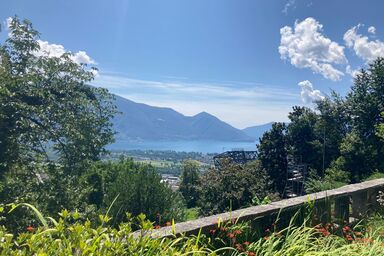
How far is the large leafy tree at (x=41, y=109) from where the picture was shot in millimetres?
9305

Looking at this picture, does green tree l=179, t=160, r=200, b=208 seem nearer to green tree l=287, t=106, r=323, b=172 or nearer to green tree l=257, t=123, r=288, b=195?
green tree l=257, t=123, r=288, b=195

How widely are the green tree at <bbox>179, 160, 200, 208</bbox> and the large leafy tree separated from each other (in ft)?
102

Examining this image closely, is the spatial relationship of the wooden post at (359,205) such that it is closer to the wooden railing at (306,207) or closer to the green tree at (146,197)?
the wooden railing at (306,207)

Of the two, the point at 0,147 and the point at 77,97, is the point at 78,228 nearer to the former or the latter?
the point at 0,147

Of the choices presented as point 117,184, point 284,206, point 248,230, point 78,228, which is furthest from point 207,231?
point 117,184

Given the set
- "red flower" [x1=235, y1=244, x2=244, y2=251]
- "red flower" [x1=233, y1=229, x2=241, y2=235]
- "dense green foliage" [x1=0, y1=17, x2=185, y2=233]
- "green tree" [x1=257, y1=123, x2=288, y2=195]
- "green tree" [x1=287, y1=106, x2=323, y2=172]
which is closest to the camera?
"red flower" [x1=235, y1=244, x2=244, y2=251]

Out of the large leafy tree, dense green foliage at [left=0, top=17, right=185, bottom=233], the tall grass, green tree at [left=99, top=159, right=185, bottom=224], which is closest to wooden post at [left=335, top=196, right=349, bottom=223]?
the tall grass

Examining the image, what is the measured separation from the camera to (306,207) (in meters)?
3.34

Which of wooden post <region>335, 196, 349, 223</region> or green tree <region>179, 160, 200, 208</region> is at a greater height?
wooden post <region>335, 196, 349, 223</region>

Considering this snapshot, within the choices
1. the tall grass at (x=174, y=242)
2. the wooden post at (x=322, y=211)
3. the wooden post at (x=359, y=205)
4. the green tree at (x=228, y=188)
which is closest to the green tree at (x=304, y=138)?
the green tree at (x=228, y=188)

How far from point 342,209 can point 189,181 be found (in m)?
40.9

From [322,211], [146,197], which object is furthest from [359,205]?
[146,197]

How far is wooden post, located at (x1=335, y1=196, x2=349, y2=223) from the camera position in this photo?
12.2ft

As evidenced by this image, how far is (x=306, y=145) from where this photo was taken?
33.1 m
